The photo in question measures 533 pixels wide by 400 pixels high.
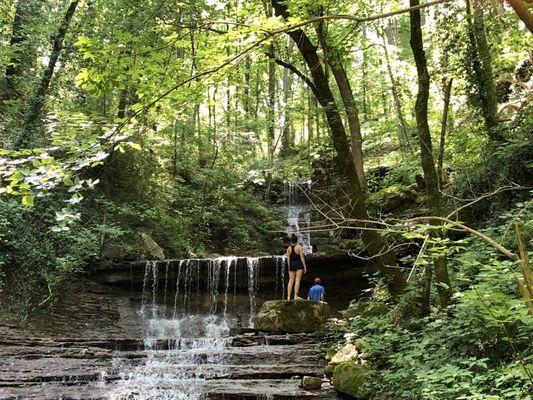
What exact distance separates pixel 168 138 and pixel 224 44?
14576 mm

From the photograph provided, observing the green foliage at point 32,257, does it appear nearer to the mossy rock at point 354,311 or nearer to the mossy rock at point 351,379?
the mossy rock at point 354,311

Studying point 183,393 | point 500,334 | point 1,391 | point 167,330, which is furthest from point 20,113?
point 500,334

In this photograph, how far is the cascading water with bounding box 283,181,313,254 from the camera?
17656 millimetres

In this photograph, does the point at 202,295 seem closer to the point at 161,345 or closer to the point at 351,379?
the point at 161,345

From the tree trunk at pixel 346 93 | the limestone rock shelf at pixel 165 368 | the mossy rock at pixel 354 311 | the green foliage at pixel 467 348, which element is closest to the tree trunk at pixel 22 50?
the limestone rock shelf at pixel 165 368

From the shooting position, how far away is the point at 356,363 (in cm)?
618

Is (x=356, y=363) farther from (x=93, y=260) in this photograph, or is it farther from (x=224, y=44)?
(x=93, y=260)

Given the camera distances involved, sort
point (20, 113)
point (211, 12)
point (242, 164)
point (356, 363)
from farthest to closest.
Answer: point (242, 164) < point (20, 113) < point (211, 12) < point (356, 363)

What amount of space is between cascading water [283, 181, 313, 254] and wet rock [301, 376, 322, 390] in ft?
34.6

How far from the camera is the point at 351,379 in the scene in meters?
5.84

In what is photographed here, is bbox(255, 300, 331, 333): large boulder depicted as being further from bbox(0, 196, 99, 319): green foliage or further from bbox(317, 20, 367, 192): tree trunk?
bbox(0, 196, 99, 319): green foliage

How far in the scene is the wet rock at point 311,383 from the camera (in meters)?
6.27

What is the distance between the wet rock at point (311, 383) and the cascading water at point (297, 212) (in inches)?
415

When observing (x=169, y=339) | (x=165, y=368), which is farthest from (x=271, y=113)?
(x=165, y=368)
